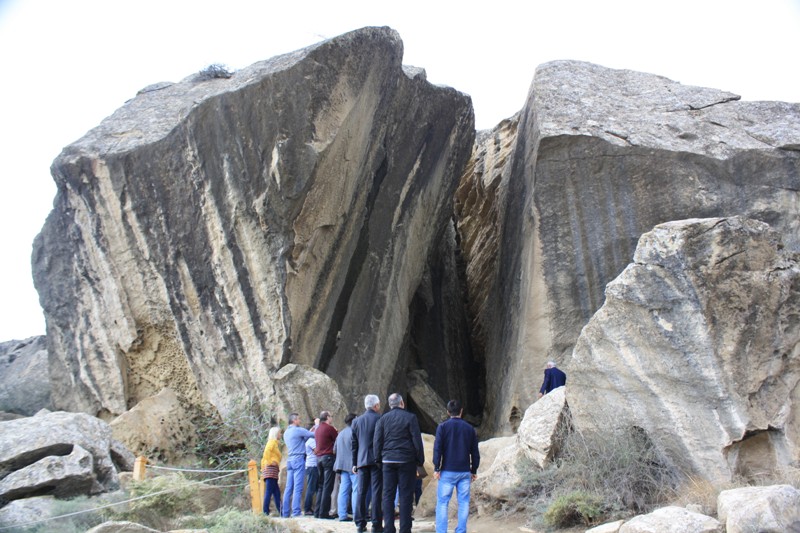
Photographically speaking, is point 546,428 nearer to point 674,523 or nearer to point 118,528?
point 674,523

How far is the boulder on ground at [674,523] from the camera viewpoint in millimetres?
6238

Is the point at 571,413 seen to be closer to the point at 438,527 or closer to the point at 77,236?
the point at 438,527

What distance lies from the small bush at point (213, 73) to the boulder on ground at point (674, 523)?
1118 cm

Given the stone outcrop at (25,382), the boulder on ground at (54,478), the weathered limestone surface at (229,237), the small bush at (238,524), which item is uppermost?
the weathered limestone surface at (229,237)

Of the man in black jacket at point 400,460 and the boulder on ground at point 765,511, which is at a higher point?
the man in black jacket at point 400,460

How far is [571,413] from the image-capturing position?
29.9ft

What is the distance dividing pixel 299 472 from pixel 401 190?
6.82 meters

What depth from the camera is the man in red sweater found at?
920 cm

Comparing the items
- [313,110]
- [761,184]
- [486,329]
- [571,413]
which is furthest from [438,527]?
[486,329]

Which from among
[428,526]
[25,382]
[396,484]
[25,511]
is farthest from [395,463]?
[25,382]

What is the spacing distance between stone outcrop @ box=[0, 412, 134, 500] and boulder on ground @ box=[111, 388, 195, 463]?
2.21 metres

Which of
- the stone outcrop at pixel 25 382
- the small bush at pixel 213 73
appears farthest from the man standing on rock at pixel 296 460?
the small bush at pixel 213 73

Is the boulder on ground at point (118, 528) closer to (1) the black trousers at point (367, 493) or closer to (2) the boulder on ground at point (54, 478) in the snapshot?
(1) the black trousers at point (367, 493)

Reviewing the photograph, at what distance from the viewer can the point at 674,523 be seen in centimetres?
636
